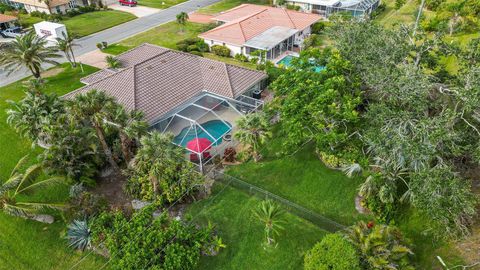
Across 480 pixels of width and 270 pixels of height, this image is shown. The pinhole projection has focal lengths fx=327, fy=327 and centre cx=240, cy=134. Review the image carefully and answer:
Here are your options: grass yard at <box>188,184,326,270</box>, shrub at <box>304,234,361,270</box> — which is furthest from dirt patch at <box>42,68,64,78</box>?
shrub at <box>304,234,361,270</box>

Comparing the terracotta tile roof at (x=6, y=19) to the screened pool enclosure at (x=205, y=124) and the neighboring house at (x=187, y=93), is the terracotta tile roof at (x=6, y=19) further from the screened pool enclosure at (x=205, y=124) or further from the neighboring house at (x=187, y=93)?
the screened pool enclosure at (x=205, y=124)

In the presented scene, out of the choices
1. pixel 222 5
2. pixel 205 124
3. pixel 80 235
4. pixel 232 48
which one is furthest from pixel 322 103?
pixel 222 5

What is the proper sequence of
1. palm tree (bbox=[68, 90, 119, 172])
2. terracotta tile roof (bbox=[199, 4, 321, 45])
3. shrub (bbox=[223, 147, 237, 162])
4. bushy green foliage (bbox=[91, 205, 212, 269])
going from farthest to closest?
terracotta tile roof (bbox=[199, 4, 321, 45])
shrub (bbox=[223, 147, 237, 162])
palm tree (bbox=[68, 90, 119, 172])
bushy green foliage (bbox=[91, 205, 212, 269])

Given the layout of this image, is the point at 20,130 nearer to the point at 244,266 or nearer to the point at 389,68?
the point at 244,266

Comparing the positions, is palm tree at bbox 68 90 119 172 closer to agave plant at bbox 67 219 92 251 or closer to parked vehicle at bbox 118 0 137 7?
agave plant at bbox 67 219 92 251

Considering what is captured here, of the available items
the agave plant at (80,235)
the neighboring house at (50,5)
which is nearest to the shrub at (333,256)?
the agave plant at (80,235)

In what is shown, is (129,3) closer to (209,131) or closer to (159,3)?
(159,3)
